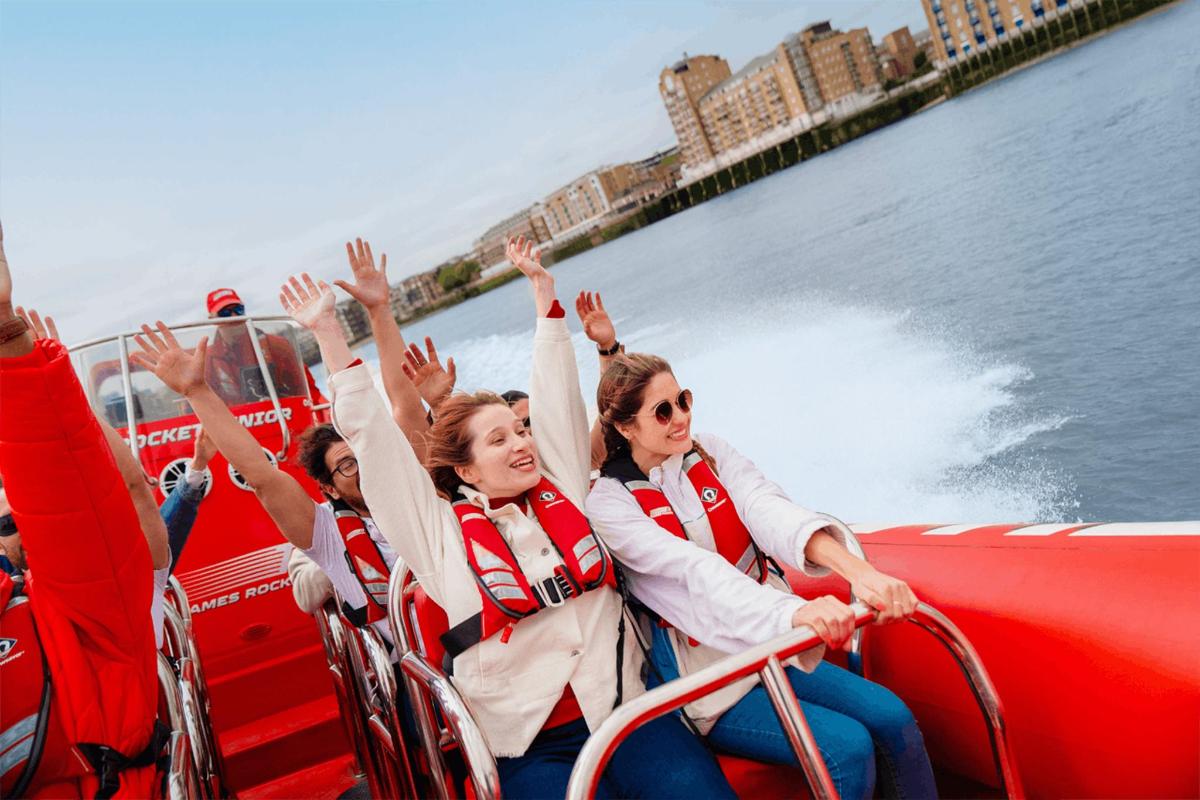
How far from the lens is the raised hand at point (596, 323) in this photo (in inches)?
94.0

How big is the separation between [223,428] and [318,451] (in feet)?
1.17

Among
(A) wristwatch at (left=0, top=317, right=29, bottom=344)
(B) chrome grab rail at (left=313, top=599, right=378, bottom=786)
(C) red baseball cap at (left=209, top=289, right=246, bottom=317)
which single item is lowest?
(B) chrome grab rail at (left=313, top=599, right=378, bottom=786)

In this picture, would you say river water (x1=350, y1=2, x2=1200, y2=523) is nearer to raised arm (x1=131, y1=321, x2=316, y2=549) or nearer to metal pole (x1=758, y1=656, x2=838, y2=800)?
metal pole (x1=758, y1=656, x2=838, y2=800)

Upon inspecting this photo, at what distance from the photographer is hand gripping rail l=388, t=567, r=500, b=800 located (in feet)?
4.81

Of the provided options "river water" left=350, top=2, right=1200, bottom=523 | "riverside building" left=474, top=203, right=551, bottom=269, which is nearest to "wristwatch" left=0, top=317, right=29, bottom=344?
"river water" left=350, top=2, right=1200, bottom=523

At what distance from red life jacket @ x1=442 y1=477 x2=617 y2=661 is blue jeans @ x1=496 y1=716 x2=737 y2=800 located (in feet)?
0.77

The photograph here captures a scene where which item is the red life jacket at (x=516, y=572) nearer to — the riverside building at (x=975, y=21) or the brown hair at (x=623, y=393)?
the brown hair at (x=623, y=393)

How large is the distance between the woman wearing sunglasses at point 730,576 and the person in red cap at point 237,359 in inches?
89.4

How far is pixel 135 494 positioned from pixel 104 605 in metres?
0.50

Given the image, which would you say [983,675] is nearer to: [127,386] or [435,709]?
[435,709]

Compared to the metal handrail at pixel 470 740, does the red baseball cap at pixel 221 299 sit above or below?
above

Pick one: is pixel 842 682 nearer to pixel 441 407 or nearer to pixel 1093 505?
pixel 441 407

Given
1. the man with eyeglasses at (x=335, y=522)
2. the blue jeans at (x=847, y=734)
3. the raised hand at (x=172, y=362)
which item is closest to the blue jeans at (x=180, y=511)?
the man with eyeglasses at (x=335, y=522)

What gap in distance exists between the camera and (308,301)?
1940 millimetres
